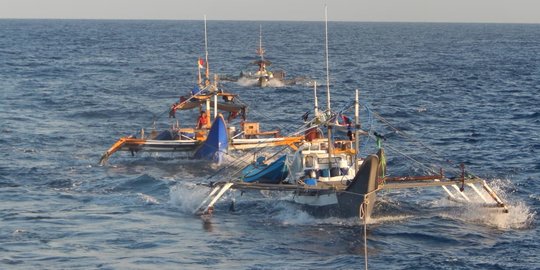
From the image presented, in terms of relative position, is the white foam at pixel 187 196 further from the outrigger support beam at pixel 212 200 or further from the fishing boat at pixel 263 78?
the fishing boat at pixel 263 78

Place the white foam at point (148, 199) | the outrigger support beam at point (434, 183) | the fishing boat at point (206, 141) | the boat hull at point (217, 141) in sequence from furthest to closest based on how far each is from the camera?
the fishing boat at point (206, 141)
the boat hull at point (217, 141)
the white foam at point (148, 199)
the outrigger support beam at point (434, 183)

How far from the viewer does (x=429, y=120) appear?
7119 centimetres

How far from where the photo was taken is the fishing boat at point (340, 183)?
125ft

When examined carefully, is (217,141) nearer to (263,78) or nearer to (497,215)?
(497,215)

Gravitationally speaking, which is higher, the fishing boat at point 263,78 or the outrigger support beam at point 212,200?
the outrigger support beam at point 212,200

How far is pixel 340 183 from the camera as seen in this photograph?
4038cm

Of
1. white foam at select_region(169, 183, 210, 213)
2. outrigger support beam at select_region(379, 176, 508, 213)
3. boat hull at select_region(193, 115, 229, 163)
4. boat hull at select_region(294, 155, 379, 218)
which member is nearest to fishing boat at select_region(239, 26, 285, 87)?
boat hull at select_region(193, 115, 229, 163)

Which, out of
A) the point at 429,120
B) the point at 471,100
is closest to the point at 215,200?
the point at 429,120

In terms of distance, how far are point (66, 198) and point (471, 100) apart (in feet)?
163

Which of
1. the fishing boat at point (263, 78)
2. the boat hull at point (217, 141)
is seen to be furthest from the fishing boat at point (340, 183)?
the fishing boat at point (263, 78)

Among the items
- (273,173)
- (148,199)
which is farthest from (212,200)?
(148,199)

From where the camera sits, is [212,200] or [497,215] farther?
[212,200]

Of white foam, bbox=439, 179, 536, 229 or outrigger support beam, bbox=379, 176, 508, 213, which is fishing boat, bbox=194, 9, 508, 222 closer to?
outrigger support beam, bbox=379, 176, 508, 213

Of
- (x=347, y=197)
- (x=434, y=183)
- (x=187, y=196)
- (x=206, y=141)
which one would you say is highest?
(x=434, y=183)
